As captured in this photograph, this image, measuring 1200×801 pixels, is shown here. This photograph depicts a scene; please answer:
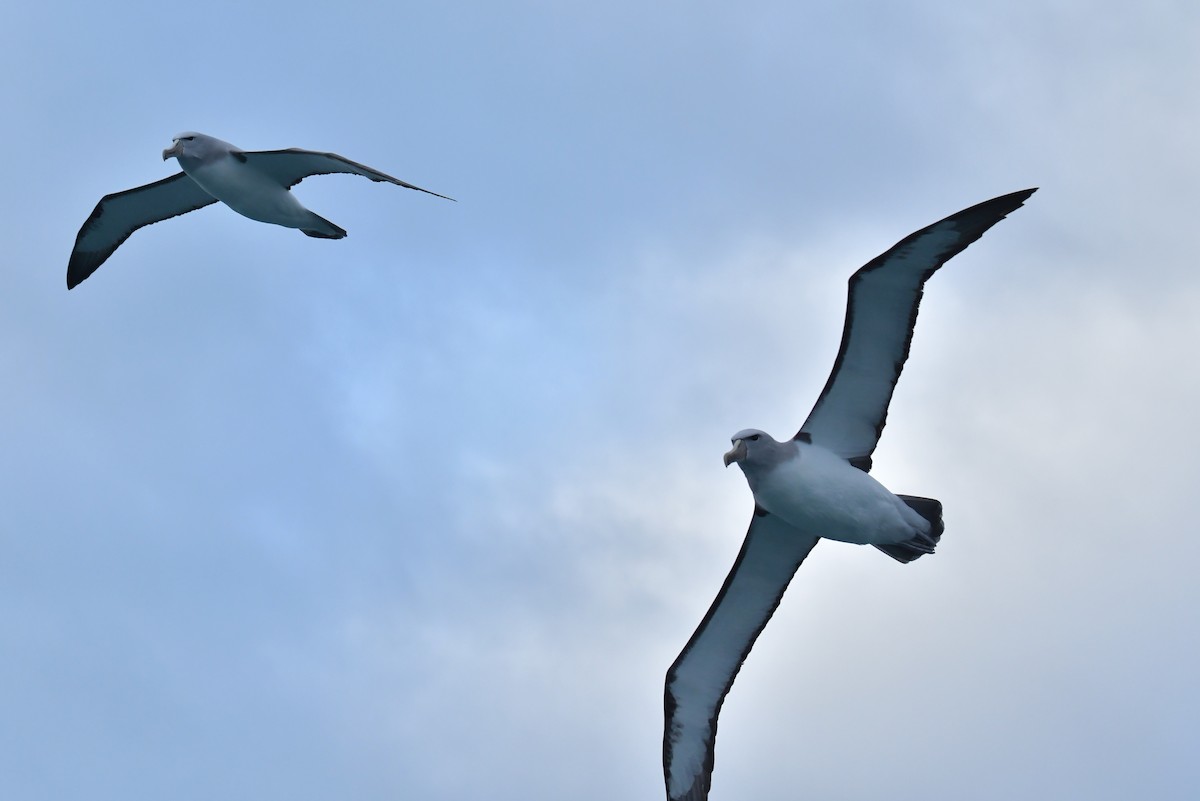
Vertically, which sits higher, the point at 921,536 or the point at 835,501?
the point at 835,501

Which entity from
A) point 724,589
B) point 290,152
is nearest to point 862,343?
point 724,589

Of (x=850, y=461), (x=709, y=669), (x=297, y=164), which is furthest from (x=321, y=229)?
(x=850, y=461)

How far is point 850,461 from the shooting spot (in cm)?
2081

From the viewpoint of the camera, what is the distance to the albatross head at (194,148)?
26.5 m

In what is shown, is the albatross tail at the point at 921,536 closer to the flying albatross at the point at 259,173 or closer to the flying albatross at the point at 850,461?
the flying albatross at the point at 850,461

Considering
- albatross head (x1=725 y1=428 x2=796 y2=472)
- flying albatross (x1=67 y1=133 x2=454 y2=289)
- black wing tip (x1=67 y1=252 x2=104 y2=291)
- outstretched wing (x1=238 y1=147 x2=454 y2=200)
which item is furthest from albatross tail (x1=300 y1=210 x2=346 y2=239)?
albatross head (x1=725 y1=428 x2=796 y2=472)

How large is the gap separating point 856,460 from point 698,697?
14.1ft

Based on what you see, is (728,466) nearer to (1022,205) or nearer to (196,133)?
(1022,205)

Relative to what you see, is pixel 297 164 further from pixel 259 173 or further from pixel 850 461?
pixel 850 461

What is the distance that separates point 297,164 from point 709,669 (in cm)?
1119

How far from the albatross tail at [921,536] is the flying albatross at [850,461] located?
0.01 metres

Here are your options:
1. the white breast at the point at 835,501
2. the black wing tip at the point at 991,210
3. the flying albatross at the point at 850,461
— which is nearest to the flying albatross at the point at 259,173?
the flying albatross at the point at 850,461

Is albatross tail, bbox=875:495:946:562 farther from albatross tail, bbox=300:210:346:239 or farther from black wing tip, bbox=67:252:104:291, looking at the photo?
black wing tip, bbox=67:252:104:291

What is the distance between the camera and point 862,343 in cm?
1997
